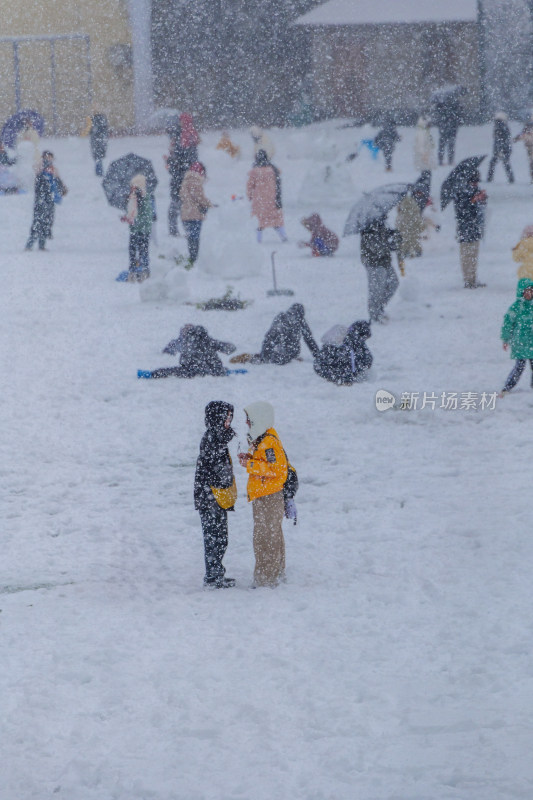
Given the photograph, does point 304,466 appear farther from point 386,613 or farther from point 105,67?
point 105,67

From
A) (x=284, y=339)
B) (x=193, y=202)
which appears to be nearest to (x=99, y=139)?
(x=193, y=202)

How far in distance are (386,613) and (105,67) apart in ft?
98.6

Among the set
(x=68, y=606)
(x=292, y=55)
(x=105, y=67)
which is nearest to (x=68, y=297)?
(x=68, y=606)

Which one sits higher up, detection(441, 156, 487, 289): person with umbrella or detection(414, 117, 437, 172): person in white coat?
detection(414, 117, 437, 172): person in white coat

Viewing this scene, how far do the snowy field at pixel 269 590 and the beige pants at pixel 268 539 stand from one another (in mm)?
133

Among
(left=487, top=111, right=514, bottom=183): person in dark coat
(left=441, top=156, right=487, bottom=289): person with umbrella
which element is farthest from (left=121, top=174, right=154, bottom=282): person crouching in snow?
(left=487, top=111, right=514, bottom=183): person in dark coat

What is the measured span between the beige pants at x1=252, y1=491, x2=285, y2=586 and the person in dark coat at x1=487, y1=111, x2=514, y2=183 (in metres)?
16.5

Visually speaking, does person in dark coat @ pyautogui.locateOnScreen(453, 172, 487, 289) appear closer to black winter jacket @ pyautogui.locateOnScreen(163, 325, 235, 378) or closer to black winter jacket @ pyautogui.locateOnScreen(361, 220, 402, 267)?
black winter jacket @ pyautogui.locateOnScreen(361, 220, 402, 267)

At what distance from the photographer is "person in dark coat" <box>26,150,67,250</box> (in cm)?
1814

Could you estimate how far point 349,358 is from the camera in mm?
11562

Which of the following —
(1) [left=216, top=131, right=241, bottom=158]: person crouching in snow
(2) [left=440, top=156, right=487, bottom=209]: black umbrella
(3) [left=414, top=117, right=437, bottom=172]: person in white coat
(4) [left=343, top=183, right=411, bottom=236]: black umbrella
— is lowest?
(4) [left=343, top=183, right=411, bottom=236]: black umbrella

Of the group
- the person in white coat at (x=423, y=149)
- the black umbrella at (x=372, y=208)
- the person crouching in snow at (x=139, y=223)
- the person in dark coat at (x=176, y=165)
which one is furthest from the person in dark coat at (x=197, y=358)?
the person in white coat at (x=423, y=149)

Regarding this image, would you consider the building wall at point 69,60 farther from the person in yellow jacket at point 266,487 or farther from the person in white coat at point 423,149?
the person in yellow jacket at point 266,487

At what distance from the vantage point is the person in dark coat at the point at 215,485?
6.78 meters
